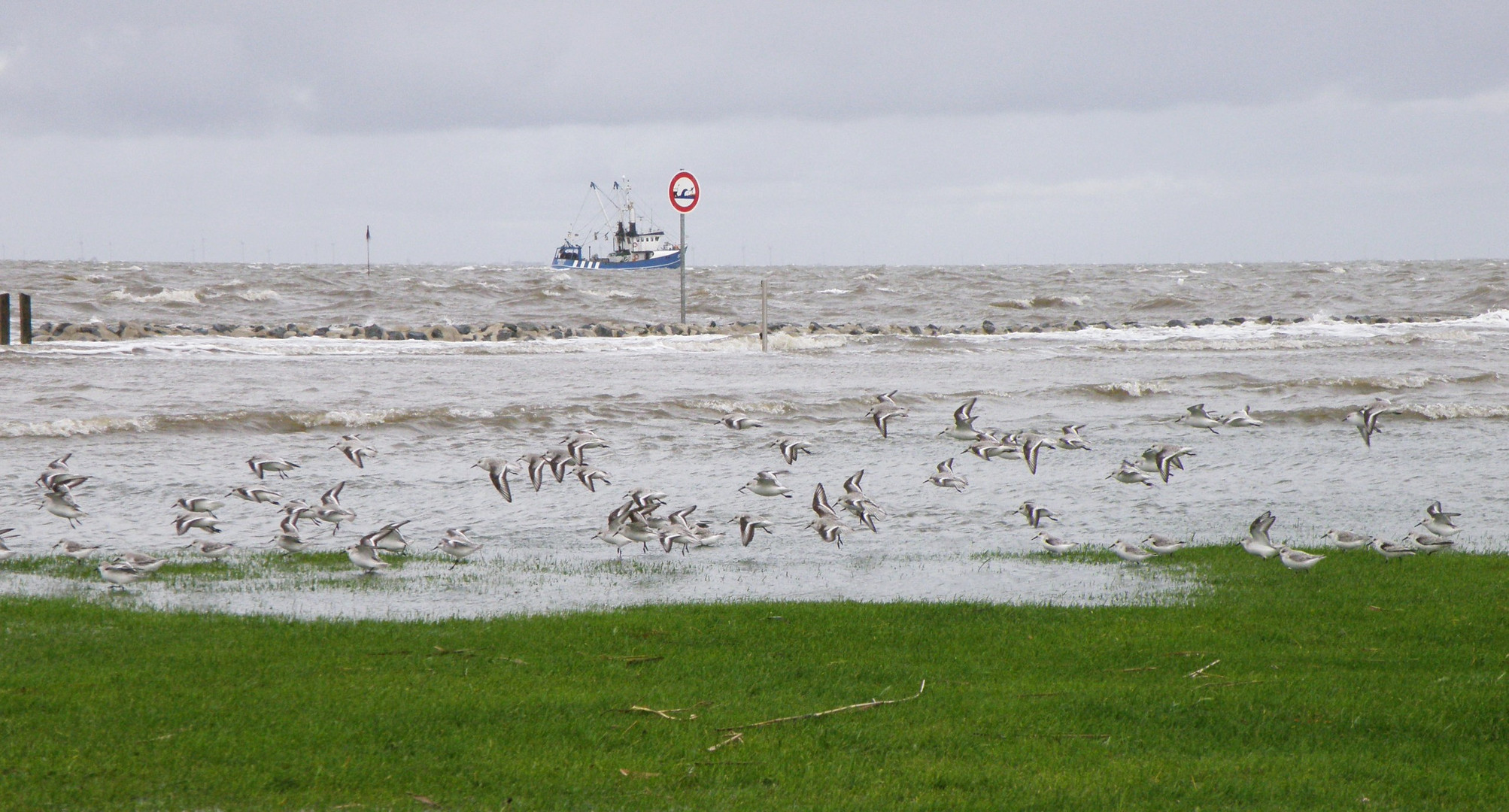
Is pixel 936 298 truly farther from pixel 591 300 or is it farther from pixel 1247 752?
pixel 1247 752

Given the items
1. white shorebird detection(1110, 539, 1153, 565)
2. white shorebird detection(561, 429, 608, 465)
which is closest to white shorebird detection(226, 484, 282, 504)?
white shorebird detection(561, 429, 608, 465)

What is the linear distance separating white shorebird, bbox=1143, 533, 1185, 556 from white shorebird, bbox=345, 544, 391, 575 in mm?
6624

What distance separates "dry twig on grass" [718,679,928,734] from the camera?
6.37 m

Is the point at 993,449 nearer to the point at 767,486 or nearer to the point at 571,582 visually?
the point at 767,486

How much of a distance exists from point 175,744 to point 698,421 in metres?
15.3

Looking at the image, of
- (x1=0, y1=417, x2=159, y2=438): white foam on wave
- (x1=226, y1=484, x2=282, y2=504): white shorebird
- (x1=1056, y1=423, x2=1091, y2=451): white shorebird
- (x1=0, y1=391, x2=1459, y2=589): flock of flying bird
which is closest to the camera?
(x1=0, y1=391, x2=1459, y2=589): flock of flying bird

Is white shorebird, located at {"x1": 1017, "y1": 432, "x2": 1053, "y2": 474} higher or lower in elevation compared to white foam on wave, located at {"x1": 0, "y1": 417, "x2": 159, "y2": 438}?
higher

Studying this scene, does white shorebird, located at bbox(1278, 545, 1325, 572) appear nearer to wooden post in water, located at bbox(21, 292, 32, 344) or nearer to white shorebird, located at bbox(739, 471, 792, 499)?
white shorebird, located at bbox(739, 471, 792, 499)

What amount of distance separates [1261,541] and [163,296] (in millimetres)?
51629

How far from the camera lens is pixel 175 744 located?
5812mm

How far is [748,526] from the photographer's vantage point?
39.4ft

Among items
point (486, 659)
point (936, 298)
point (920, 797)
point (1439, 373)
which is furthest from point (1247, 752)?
point (936, 298)

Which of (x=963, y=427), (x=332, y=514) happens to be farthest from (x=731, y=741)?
(x=963, y=427)

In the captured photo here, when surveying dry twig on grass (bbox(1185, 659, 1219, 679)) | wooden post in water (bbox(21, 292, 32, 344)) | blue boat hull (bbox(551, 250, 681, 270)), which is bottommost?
dry twig on grass (bbox(1185, 659, 1219, 679))
